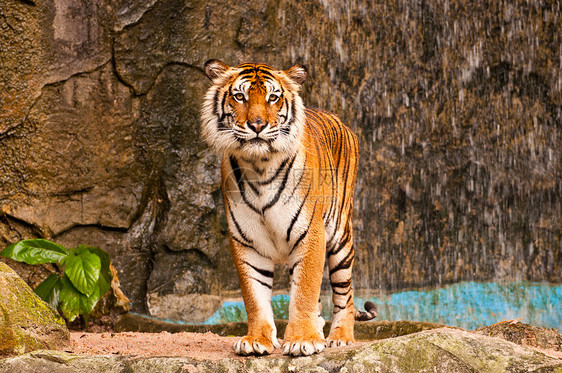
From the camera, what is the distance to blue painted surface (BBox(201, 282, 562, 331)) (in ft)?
20.9

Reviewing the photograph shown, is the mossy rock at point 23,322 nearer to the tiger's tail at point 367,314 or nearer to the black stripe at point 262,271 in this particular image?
the black stripe at point 262,271

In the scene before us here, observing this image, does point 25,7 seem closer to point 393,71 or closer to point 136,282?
Answer: point 136,282

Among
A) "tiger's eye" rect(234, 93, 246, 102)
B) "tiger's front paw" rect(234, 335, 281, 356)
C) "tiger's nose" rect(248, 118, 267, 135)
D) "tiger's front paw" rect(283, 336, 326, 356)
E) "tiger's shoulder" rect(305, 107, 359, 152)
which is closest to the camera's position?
"tiger's front paw" rect(283, 336, 326, 356)

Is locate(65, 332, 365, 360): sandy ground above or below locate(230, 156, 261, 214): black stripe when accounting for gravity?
below

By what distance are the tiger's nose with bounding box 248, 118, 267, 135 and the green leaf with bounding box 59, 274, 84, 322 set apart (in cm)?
231

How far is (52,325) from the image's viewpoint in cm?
354

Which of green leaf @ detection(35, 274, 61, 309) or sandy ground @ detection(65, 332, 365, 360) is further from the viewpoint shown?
green leaf @ detection(35, 274, 61, 309)

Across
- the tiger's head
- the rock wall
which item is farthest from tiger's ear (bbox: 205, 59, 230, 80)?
the rock wall

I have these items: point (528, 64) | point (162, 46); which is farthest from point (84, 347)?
point (528, 64)

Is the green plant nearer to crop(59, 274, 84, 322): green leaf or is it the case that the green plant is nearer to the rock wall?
crop(59, 274, 84, 322): green leaf

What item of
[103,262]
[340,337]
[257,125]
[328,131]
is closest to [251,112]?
[257,125]

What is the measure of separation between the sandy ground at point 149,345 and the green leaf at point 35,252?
68 cm

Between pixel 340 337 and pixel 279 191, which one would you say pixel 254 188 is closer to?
pixel 279 191

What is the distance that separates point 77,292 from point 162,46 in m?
2.58
